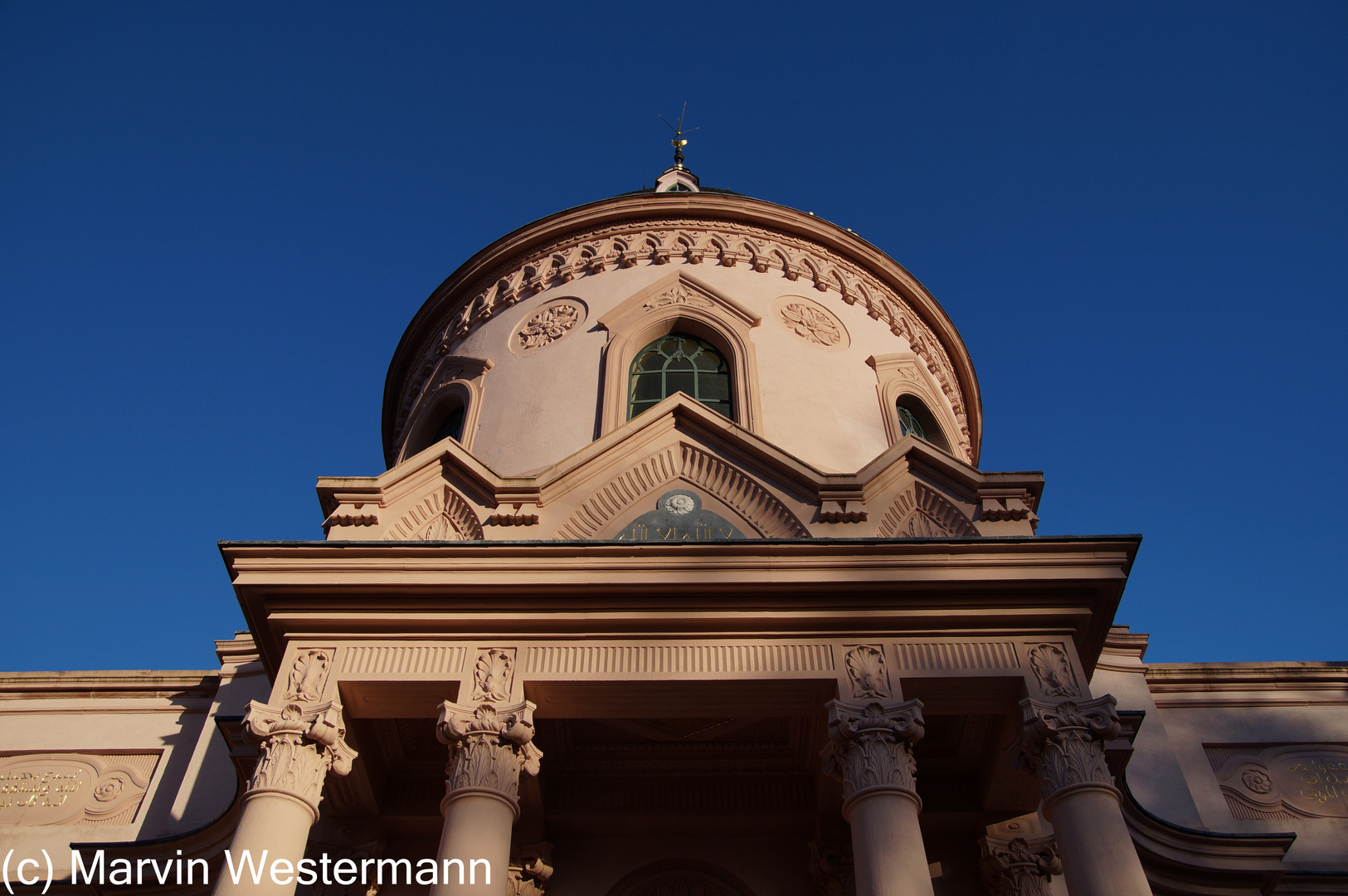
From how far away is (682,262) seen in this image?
1875cm

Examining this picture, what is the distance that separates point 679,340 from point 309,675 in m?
8.95

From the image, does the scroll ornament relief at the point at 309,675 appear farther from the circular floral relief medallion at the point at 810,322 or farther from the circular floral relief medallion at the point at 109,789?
the circular floral relief medallion at the point at 810,322

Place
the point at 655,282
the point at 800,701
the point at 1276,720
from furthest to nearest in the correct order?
the point at 655,282 < the point at 1276,720 < the point at 800,701

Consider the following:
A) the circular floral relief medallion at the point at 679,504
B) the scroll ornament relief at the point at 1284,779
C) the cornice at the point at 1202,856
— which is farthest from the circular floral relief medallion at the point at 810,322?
the cornice at the point at 1202,856

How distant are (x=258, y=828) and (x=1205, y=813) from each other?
10011 millimetres

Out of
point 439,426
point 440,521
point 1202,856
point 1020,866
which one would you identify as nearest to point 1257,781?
point 1202,856

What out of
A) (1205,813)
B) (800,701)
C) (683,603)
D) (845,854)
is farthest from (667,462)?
(1205,813)

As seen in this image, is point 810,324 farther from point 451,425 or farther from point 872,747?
point 872,747

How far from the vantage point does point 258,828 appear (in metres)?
9.02

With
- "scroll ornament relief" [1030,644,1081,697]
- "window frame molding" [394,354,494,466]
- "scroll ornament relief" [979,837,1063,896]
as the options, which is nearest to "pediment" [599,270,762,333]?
"window frame molding" [394,354,494,466]

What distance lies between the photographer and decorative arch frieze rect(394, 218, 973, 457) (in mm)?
18969

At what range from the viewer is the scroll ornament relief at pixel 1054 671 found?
32.8 feet

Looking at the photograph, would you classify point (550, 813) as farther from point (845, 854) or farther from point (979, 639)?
point (979, 639)

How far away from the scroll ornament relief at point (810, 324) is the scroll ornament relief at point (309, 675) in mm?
9697
